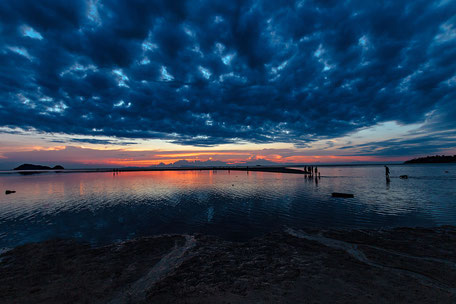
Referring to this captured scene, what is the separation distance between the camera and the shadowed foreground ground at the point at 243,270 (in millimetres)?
7023

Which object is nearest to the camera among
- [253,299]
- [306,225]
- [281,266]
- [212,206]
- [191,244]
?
[253,299]

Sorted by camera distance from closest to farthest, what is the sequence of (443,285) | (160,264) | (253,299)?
1. (253,299)
2. (443,285)
3. (160,264)

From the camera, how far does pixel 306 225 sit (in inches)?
622

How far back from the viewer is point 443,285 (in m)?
7.14

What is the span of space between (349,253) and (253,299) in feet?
21.7

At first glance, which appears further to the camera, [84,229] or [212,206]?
[212,206]

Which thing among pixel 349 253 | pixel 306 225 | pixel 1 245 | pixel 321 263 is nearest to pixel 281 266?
pixel 321 263

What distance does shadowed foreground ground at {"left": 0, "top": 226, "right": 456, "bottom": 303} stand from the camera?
277 inches

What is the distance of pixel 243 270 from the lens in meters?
8.95

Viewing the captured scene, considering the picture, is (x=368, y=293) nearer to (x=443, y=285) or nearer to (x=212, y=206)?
(x=443, y=285)

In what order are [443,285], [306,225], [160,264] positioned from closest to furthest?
[443,285]
[160,264]
[306,225]

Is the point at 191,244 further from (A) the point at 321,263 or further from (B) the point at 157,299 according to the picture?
(A) the point at 321,263

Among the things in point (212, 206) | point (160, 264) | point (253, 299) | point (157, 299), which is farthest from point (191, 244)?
point (212, 206)

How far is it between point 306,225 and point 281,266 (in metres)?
7.60
